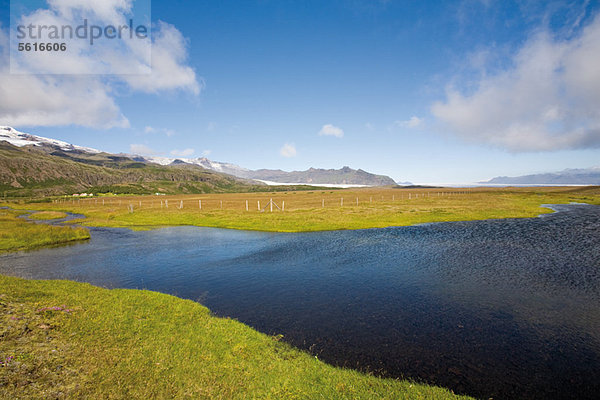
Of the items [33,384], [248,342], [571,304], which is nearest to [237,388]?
[248,342]

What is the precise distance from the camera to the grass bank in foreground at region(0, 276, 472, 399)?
10.3 m

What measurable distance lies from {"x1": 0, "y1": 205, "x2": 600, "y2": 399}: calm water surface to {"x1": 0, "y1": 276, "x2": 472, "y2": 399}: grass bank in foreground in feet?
6.88

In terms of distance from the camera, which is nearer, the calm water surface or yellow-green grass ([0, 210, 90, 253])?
the calm water surface

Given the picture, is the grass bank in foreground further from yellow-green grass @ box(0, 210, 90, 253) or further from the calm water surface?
yellow-green grass @ box(0, 210, 90, 253)

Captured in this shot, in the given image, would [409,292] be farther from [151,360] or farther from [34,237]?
[34,237]

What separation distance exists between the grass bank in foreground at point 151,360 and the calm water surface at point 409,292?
2.10 meters

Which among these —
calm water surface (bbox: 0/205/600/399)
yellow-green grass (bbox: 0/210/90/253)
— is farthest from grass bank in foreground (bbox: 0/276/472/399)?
Answer: yellow-green grass (bbox: 0/210/90/253)

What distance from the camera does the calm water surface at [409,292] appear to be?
13398mm

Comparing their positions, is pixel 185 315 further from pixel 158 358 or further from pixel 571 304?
pixel 571 304

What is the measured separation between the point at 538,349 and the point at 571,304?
8.15 meters

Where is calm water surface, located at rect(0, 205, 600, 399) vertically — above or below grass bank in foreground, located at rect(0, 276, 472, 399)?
below

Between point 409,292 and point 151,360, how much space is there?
18292mm

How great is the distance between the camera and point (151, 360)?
1200 cm

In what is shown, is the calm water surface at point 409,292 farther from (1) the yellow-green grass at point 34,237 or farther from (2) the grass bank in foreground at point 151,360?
(1) the yellow-green grass at point 34,237
